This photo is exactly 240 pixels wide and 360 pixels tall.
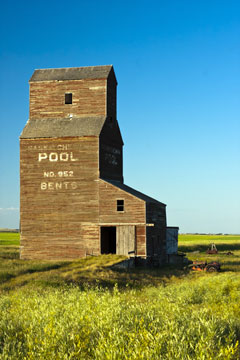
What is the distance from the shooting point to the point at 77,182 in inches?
1495

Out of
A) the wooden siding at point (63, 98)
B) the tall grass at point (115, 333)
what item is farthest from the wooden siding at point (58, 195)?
the tall grass at point (115, 333)

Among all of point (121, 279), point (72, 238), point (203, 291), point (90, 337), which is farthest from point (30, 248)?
point (90, 337)

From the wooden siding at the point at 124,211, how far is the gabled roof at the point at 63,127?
15.3ft

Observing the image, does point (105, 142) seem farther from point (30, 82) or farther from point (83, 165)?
point (30, 82)

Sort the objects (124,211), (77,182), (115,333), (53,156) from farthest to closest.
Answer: (53,156) < (77,182) < (124,211) < (115,333)

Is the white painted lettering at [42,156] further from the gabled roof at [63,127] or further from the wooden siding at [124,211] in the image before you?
the wooden siding at [124,211]

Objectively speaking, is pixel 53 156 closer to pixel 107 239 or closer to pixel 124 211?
pixel 124 211

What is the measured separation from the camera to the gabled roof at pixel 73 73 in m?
40.7

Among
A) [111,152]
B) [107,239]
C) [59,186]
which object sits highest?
[111,152]

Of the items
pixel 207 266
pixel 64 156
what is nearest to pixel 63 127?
pixel 64 156

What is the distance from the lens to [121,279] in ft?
91.0

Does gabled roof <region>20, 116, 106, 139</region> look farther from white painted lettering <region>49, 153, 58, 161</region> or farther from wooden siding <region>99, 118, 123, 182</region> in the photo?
white painted lettering <region>49, 153, 58, 161</region>

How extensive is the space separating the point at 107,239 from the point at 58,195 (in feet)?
19.2

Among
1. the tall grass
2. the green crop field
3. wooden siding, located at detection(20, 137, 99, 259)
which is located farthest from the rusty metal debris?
the tall grass
